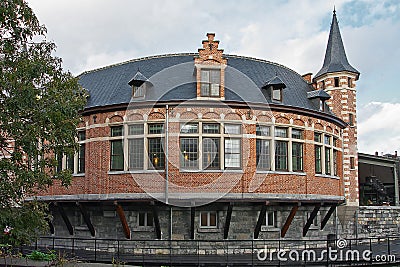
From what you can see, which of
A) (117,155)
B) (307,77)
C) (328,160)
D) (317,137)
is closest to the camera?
(117,155)

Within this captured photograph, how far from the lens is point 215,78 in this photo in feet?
74.6

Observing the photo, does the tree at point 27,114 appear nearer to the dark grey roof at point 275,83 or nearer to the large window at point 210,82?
the large window at point 210,82

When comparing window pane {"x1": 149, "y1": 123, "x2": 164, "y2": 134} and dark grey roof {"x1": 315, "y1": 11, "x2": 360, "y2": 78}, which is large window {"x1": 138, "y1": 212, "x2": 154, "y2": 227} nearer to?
window pane {"x1": 149, "y1": 123, "x2": 164, "y2": 134}

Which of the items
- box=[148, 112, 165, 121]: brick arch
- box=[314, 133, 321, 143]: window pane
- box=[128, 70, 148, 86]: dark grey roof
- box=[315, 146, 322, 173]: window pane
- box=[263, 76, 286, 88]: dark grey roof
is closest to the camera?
box=[148, 112, 165, 121]: brick arch

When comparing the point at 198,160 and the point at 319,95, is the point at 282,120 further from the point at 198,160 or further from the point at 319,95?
the point at 198,160

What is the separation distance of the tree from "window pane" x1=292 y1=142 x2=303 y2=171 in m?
12.3

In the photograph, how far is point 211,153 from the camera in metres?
21.9

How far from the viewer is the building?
2173 cm

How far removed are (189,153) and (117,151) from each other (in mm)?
3473

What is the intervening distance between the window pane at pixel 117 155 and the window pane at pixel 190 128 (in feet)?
9.94

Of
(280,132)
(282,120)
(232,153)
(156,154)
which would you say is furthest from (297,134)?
(156,154)

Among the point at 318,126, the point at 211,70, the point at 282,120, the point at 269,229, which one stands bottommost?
the point at 269,229

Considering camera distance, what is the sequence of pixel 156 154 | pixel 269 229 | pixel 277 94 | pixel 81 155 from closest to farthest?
pixel 156 154 < pixel 269 229 < pixel 277 94 < pixel 81 155

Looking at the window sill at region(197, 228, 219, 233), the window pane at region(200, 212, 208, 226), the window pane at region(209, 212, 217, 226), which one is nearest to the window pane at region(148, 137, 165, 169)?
the window pane at region(200, 212, 208, 226)
